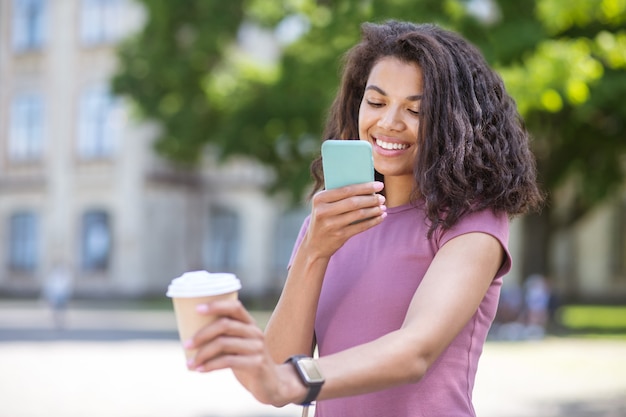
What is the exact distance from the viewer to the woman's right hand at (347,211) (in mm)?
1895

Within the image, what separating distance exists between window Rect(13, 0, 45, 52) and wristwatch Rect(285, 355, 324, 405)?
35.8 metres

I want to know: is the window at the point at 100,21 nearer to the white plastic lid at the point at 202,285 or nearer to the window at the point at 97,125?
the window at the point at 97,125

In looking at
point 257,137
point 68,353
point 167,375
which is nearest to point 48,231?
point 257,137

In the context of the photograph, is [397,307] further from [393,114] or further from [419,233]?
[393,114]

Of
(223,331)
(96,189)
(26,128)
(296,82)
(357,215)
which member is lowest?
(96,189)

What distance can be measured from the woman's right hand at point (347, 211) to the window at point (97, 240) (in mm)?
32428

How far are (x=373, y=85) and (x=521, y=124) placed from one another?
1.28 ft

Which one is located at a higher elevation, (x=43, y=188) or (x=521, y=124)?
(x=521, y=124)

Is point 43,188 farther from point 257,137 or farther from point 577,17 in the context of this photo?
point 577,17

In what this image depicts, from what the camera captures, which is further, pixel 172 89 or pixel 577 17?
pixel 172 89

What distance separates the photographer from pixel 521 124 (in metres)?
2.30

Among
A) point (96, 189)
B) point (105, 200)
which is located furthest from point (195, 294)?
point (96, 189)

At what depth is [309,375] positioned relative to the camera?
5.37 feet

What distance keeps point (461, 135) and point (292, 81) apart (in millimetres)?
17814
